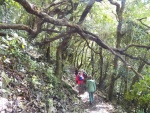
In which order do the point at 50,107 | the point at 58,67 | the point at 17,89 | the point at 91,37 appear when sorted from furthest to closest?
the point at 58,67
the point at 91,37
the point at 50,107
the point at 17,89

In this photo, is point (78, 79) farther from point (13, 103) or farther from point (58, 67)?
point (13, 103)

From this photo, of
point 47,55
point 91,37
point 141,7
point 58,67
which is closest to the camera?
point 91,37

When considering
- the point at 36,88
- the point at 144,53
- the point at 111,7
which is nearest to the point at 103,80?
the point at 144,53

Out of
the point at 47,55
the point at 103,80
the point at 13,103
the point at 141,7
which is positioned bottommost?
the point at 103,80

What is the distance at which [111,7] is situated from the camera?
14.5m

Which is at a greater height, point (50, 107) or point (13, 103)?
point (13, 103)

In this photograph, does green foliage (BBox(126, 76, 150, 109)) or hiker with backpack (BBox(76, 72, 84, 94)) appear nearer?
green foliage (BBox(126, 76, 150, 109))

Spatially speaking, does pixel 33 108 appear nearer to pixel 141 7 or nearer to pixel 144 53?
pixel 141 7

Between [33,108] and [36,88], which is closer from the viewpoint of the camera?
[33,108]

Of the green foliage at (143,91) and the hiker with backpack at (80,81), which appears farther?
the hiker with backpack at (80,81)

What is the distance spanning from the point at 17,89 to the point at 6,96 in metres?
0.82

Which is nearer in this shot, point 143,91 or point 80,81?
point 143,91

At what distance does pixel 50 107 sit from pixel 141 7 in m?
8.10

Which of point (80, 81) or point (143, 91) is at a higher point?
point (80, 81)
